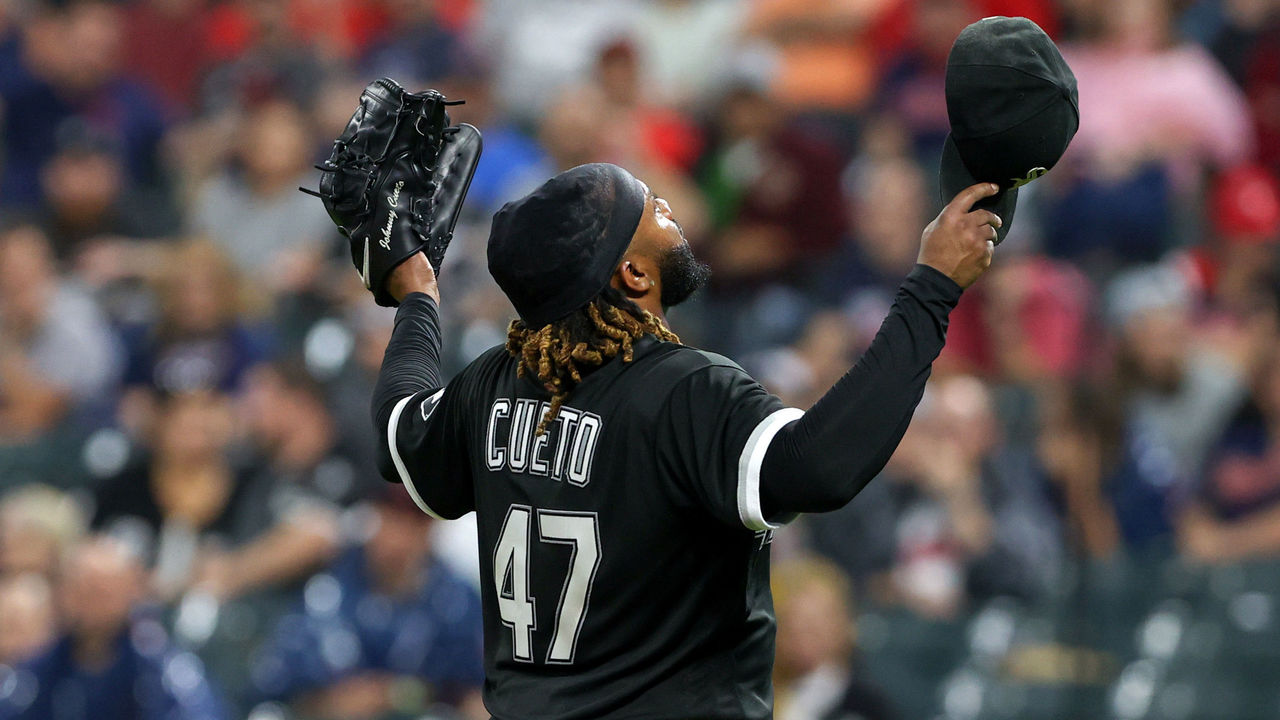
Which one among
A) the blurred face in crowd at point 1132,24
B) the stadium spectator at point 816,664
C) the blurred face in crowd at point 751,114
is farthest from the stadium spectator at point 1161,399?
the blurred face in crowd at point 751,114

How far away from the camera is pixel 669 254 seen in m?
2.64

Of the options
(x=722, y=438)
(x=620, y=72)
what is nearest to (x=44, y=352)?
(x=620, y=72)

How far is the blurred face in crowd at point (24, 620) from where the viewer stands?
605cm

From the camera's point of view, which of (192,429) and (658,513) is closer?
(658,513)

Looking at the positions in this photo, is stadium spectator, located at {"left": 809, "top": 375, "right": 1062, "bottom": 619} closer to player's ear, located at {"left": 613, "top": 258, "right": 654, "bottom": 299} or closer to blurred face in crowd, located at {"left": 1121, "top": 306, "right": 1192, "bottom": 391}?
blurred face in crowd, located at {"left": 1121, "top": 306, "right": 1192, "bottom": 391}

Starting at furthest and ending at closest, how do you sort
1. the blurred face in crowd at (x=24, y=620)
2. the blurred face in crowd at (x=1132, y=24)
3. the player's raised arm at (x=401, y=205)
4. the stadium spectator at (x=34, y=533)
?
the blurred face in crowd at (x=1132, y=24)
the stadium spectator at (x=34, y=533)
the blurred face in crowd at (x=24, y=620)
the player's raised arm at (x=401, y=205)

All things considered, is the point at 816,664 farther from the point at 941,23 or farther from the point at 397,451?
the point at 941,23

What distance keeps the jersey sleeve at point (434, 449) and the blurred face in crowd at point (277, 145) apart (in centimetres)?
565

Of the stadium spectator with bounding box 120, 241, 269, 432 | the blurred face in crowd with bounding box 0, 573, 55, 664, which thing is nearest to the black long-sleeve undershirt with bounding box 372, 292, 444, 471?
the blurred face in crowd with bounding box 0, 573, 55, 664

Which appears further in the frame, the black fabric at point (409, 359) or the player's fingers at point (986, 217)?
the black fabric at point (409, 359)

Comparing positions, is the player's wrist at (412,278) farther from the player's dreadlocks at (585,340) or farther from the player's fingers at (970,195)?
the player's fingers at (970,195)

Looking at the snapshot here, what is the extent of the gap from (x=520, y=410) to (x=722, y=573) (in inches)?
17.0

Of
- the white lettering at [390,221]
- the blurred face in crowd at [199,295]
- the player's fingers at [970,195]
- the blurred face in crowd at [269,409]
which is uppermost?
the blurred face in crowd at [199,295]

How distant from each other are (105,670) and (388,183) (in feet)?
11.8
